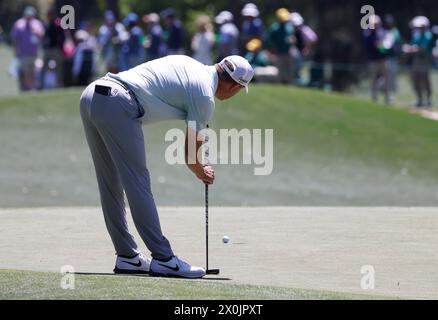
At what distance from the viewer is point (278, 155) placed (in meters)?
24.8

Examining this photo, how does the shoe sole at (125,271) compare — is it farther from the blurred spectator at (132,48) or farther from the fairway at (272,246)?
the blurred spectator at (132,48)

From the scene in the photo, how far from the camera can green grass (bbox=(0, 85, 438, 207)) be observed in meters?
22.5

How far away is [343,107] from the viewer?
28016 mm

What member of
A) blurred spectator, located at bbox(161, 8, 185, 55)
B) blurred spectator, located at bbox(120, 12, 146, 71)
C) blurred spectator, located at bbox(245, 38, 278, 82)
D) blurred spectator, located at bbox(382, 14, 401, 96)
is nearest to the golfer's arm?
blurred spectator, located at bbox(245, 38, 278, 82)

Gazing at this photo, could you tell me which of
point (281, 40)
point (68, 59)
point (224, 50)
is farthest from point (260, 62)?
point (68, 59)

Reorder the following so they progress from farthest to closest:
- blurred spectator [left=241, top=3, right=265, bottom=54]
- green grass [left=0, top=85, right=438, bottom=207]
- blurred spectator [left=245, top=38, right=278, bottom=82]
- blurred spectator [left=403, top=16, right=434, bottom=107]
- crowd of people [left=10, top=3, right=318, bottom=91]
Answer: blurred spectator [left=403, top=16, right=434, bottom=107]
blurred spectator [left=241, top=3, right=265, bottom=54]
crowd of people [left=10, top=3, right=318, bottom=91]
blurred spectator [left=245, top=38, right=278, bottom=82]
green grass [left=0, top=85, right=438, bottom=207]

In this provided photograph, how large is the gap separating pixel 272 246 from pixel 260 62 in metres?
18.1

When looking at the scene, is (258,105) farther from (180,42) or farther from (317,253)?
(317,253)

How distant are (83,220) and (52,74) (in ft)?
58.8

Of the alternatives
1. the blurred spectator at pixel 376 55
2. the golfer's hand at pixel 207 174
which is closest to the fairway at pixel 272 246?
the golfer's hand at pixel 207 174

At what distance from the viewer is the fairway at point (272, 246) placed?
9.83 m

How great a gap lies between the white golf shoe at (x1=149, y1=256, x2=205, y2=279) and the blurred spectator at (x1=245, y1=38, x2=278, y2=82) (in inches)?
718

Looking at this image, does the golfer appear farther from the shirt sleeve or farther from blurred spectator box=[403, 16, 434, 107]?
blurred spectator box=[403, 16, 434, 107]
